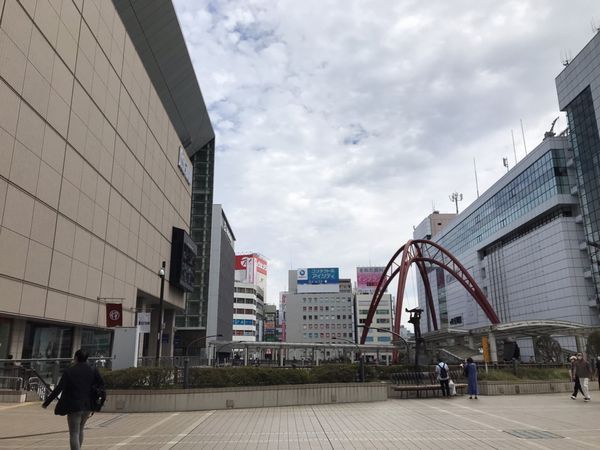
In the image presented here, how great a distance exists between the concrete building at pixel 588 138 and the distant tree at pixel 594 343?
27369 millimetres

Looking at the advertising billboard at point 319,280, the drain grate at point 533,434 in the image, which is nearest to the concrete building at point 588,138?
the drain grate at point 533,434

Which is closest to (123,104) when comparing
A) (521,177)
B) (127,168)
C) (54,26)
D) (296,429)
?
(127,168)

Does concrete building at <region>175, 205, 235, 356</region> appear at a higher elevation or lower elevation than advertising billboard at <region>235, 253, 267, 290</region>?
lower

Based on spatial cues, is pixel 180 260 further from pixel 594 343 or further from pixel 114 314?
pixel 594 343

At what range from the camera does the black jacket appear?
7.44 metres

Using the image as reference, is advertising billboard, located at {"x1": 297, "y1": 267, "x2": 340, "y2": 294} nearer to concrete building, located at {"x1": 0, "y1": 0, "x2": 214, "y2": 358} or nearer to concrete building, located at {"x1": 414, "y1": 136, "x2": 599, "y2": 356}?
concrete building, located at {"x1": 414, "y1": 136, "x2": 599, "y2": 356}

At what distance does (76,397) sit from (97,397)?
39 cm

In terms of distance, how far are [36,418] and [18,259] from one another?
402 inches

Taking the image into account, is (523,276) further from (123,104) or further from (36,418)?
(36,418)

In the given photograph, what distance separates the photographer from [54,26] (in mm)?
23172

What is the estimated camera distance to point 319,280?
15138cm

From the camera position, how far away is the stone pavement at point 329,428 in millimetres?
9102

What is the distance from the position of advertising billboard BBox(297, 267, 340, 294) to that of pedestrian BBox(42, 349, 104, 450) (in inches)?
5624

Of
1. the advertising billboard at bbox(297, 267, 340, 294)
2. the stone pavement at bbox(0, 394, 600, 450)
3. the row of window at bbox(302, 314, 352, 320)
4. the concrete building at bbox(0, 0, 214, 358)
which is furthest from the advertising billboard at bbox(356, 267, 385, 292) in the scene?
the stone pavement at bbox(0, 394, 600, 450)
